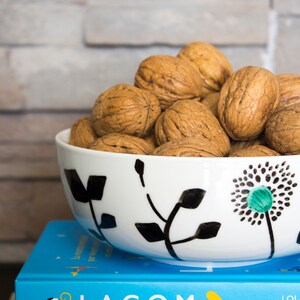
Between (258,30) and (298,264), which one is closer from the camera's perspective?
(298,264)

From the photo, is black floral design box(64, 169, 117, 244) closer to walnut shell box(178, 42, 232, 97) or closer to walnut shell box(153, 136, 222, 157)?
walnut shell box(153, 136, 222, 157)

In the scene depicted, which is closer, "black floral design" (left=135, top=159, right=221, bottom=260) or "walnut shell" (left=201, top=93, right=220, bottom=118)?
"black floral design" (left=135, top=159, right=221, bottom=260)

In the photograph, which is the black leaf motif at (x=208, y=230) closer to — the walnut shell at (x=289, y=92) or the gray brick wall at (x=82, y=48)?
the walnut shell at (x=289, y=92)

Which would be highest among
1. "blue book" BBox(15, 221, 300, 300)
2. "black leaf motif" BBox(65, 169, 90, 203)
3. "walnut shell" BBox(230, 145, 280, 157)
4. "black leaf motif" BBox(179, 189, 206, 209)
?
"walnut shell" BBox(230, 145, 280, 157)

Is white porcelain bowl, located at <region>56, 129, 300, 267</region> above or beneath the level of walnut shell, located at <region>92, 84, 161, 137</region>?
beneath

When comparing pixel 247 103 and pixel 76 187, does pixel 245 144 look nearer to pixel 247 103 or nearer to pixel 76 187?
pixel 247 103

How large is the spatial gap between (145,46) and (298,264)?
492mm

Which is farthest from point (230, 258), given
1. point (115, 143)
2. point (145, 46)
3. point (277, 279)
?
point (145, 46)

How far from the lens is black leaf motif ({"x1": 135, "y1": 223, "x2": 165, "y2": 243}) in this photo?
1.73 feet

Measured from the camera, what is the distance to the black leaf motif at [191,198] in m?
0.51

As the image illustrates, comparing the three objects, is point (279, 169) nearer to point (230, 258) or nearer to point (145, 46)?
point (230, 258)

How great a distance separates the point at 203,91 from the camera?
0.70 metres

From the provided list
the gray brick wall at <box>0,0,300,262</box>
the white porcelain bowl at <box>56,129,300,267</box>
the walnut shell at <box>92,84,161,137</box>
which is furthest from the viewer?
the gray brick wall at <box>0,0,300,262</box>

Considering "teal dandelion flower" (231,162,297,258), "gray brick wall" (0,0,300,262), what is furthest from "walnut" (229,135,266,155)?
"gray brick wall" (0,0,300,262)
